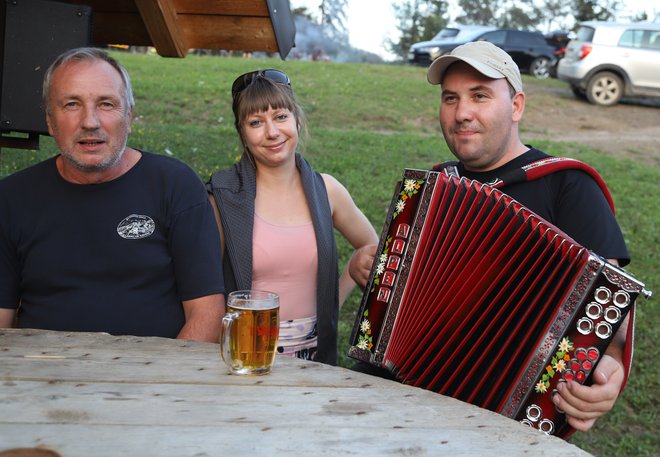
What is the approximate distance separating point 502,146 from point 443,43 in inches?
677

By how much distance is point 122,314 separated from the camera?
2406mm

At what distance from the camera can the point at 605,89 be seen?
1408 cm

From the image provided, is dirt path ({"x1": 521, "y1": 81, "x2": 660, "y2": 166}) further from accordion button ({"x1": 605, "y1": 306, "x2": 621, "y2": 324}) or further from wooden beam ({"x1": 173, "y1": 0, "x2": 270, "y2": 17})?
accordion button ({"x1": 605, "y1": 306, "x2": 621, "y2": 324})

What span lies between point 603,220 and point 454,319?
0.67m

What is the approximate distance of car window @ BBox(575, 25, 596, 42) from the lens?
46.2 ft

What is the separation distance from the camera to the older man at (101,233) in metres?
2.41

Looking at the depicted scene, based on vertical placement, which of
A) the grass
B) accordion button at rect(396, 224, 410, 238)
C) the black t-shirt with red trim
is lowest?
the grass

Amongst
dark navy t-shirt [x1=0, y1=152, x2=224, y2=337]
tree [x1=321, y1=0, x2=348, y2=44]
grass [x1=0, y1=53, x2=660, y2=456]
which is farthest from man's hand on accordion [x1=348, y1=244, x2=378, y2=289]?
tree [x1=321, y1=0, x2=348, y2=44]

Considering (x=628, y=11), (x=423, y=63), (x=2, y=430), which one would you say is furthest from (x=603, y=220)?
(x=628, y=11)

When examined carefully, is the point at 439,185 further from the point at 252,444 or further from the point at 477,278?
the point at 252,444

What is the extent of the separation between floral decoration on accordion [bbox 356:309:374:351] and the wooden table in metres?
0.27

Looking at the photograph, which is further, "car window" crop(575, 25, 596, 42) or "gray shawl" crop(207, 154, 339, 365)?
"car window" crop(575, 25, 596, 42)

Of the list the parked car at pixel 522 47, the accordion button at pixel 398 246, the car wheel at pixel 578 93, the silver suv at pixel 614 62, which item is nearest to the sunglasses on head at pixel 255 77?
the accordion button at pixel 398 246

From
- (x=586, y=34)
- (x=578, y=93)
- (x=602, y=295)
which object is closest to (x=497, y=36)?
(x=578, y=93)
